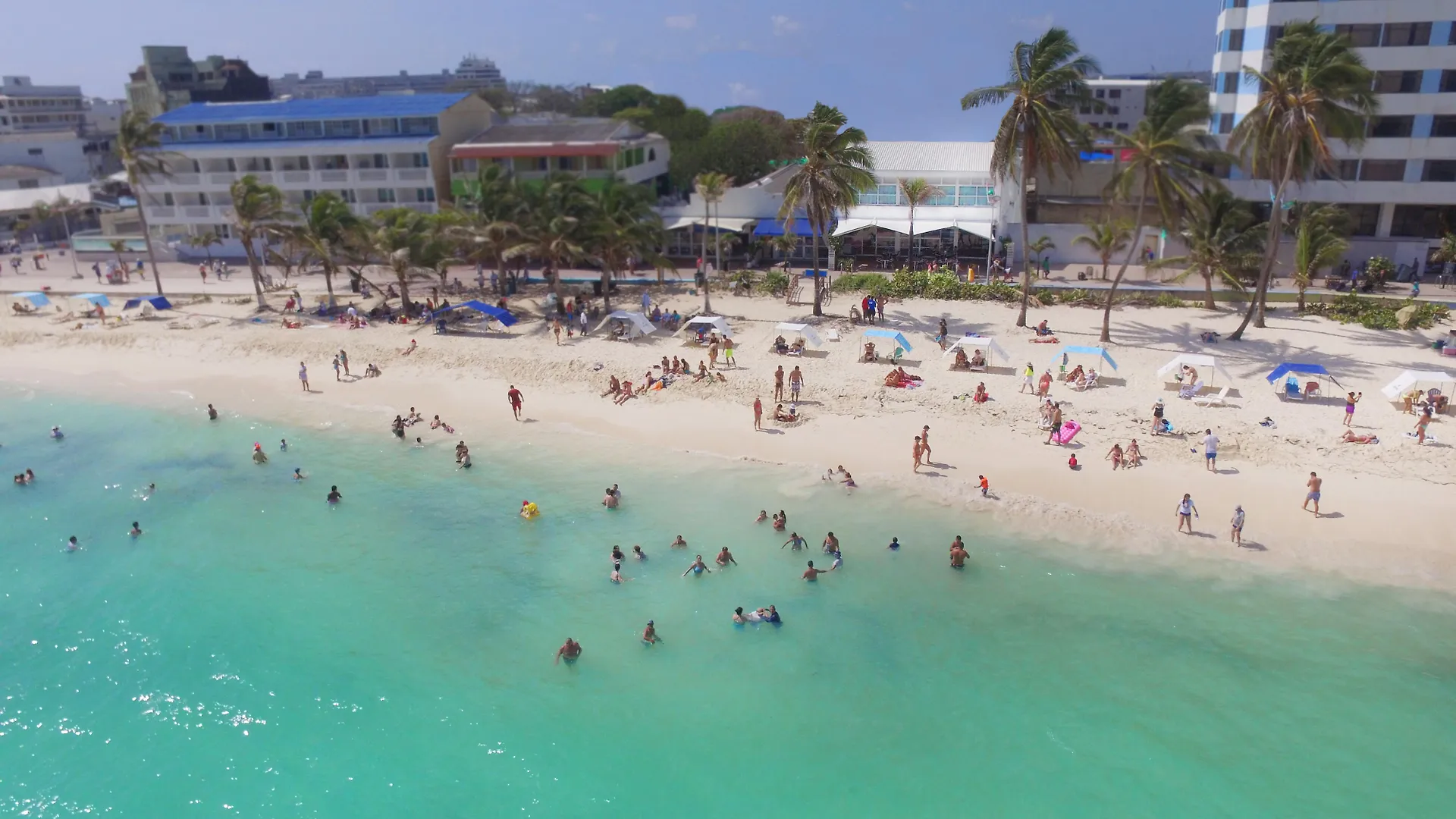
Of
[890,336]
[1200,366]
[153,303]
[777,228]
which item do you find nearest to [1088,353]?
[1200,366]

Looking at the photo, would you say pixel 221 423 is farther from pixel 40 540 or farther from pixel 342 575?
pixel 342 575

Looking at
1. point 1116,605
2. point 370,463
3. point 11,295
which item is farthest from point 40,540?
point 11,295

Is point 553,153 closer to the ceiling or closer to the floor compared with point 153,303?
closer to the ceiling

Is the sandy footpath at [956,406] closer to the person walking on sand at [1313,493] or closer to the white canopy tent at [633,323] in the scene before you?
the person walking on sand at [1313,493]

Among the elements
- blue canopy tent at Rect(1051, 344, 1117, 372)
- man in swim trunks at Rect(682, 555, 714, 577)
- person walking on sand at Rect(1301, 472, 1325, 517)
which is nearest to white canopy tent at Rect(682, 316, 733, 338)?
blue canopy tent at Rect(1051, 344, 1117, 372)

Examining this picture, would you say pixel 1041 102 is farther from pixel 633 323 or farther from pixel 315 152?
pixel 315 152

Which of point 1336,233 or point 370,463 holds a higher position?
point 1336,233

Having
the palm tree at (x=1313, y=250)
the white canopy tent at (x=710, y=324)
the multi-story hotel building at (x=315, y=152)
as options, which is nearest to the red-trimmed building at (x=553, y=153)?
the multi-story hotel building at (x=315, y=152)

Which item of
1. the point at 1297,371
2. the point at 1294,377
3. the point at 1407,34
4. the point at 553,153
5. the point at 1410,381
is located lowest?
the point at 1294,377
